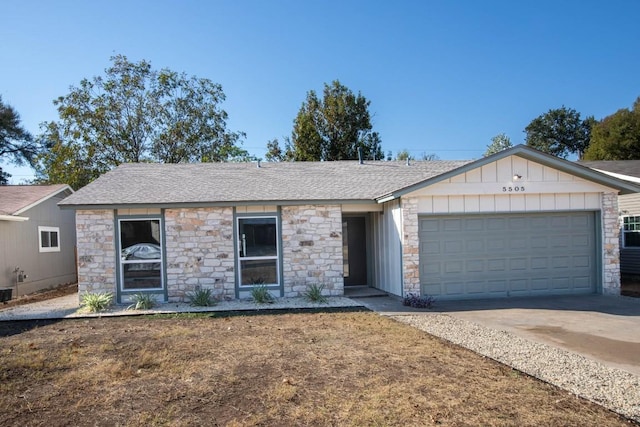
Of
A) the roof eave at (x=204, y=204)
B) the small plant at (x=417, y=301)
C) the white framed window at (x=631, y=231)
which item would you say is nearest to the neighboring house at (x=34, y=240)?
the roof eave at (x=204, y=204)

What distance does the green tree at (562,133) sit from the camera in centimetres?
4866

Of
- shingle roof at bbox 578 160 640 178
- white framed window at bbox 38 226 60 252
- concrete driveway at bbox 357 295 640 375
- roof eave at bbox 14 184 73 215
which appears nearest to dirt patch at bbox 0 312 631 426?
concrete driveway at bbox 357 295 640 375

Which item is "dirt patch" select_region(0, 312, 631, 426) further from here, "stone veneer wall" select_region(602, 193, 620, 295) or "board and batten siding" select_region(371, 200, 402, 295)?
"stone veneer wall" select_region(602, 193, 620, 295)

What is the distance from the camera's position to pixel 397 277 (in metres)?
11.1

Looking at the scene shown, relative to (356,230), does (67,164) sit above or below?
above

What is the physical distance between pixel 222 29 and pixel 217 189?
5179 millimetres

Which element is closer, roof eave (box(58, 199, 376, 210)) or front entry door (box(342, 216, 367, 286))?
roof eave (box(58, 199, 376, 210))

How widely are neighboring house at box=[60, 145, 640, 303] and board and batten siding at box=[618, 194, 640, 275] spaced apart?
554 cm

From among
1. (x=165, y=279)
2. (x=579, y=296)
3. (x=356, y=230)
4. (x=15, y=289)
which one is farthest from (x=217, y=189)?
(x=579, y=296)

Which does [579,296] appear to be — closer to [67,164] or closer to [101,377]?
[101,377]

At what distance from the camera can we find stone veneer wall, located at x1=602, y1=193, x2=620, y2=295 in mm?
11266

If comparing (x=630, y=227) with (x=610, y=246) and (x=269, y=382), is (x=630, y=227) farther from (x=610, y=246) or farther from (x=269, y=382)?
(x=269, y=382)

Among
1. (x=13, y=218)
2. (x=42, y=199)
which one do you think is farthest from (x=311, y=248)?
(x=42, y=199)

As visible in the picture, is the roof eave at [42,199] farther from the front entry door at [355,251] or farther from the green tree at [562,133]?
the green tree at [562,133]
